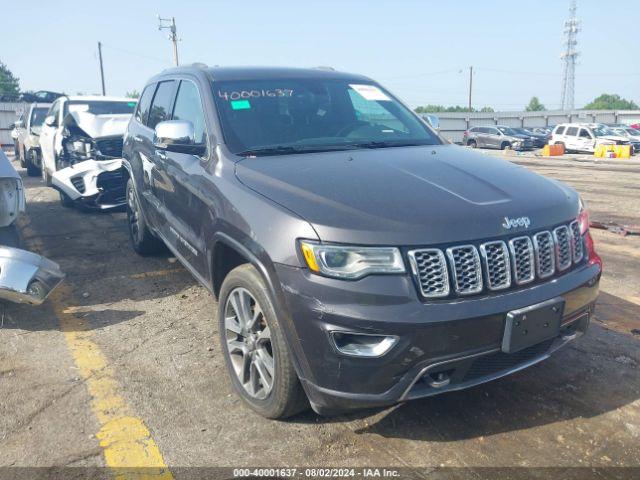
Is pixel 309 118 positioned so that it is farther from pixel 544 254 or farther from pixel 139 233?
pixel 139 233

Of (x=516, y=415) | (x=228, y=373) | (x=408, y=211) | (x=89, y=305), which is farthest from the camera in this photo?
(x=89, y=305)

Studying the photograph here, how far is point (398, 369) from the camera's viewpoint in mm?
2395

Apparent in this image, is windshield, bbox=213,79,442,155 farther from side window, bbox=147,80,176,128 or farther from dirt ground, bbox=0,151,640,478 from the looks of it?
dirt ground, bbox=0,151,640,478

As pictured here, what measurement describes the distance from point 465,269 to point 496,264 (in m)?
0.18

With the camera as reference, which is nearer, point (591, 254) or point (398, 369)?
point (398, 369)

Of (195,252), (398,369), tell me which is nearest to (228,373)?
(195,252)

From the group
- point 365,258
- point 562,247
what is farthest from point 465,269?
point 562,247

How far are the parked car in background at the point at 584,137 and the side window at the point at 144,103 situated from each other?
25.6m

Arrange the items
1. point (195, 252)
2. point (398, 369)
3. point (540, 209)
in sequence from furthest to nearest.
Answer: point (195, 252) → point (540, 209) → point (398, 369)

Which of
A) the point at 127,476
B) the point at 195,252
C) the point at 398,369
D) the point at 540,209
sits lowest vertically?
the point at 127,476

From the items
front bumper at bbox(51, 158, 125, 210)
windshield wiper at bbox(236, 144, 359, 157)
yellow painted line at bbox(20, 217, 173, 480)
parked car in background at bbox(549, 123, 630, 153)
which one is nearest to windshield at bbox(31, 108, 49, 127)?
front bumper at bbox(51, 158, 125, 210)

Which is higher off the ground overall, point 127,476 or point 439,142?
point 439,142

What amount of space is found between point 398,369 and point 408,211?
A: 28.1 inches

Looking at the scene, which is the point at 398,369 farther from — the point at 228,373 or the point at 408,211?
the point at 228,373
